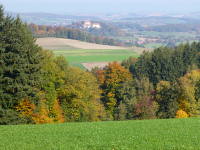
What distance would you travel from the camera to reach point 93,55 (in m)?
99.6

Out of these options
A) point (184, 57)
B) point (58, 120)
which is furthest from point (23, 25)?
point (184, 57)

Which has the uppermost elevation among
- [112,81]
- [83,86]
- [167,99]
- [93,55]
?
[83,86]

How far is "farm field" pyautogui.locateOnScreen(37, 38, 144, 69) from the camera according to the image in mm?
92250

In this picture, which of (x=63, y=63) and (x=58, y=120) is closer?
(x=58, y=120)

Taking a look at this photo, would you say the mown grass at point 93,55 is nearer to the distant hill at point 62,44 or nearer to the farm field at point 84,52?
the farm field at point 84,52

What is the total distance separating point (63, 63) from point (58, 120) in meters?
8.15

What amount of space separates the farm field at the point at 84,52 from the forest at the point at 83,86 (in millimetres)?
19733

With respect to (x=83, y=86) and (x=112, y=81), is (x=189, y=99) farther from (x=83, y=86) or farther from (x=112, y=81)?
(x=83, y=86)

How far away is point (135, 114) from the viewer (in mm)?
53812

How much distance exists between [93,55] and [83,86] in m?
53.1

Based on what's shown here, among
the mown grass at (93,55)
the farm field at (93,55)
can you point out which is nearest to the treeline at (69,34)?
the mown grass at (93,55)

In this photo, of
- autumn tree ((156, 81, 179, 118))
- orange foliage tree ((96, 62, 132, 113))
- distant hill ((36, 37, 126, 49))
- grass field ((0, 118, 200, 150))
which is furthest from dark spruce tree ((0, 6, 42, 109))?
distant hill ((36, 37, 126, 49))

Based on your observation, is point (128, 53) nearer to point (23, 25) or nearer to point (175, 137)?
point (23, 25)

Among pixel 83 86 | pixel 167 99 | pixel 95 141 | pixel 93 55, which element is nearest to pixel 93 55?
pixel 93 55
